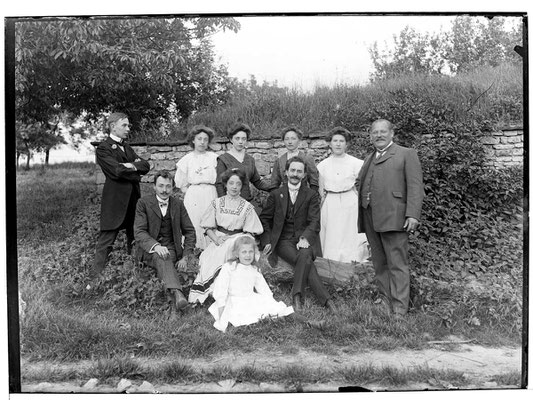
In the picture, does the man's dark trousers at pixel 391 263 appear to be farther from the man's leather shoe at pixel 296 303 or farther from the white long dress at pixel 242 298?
the white long dress at pixel 242 298

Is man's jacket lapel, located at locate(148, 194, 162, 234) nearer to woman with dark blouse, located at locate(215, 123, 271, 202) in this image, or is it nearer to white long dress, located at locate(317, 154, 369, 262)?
woman with dark blouse, located at locate(215, 123, 271, 202)

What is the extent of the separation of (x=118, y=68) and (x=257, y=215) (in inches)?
86.9

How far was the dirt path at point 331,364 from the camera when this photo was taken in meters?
5.14

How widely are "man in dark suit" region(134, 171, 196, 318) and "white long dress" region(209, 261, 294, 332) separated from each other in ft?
1.57

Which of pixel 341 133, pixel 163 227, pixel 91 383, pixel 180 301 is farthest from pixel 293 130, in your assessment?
pixel 91 383

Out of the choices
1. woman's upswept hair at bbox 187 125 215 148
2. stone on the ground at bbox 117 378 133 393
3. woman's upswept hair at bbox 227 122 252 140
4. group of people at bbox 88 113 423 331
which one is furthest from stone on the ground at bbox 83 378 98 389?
woman's upswept hair at bbox 227 122 252 140

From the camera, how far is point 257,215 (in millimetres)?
5824

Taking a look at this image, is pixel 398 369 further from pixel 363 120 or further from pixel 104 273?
pixel 104 273

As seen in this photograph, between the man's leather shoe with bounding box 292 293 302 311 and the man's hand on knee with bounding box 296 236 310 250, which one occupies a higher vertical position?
the man's hand on knee with bounding box 296 236 310 250

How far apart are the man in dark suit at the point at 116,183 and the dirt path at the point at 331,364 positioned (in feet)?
3.83

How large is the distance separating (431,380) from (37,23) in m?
5.34

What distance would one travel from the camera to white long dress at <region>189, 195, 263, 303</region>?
5.70 metres

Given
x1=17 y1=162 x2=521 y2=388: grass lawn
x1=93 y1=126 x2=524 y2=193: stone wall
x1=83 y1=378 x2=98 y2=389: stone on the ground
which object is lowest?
x1=83 y1=378 x2=98 y2=389: stone on the ground

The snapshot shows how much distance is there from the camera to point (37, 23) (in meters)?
5.52
